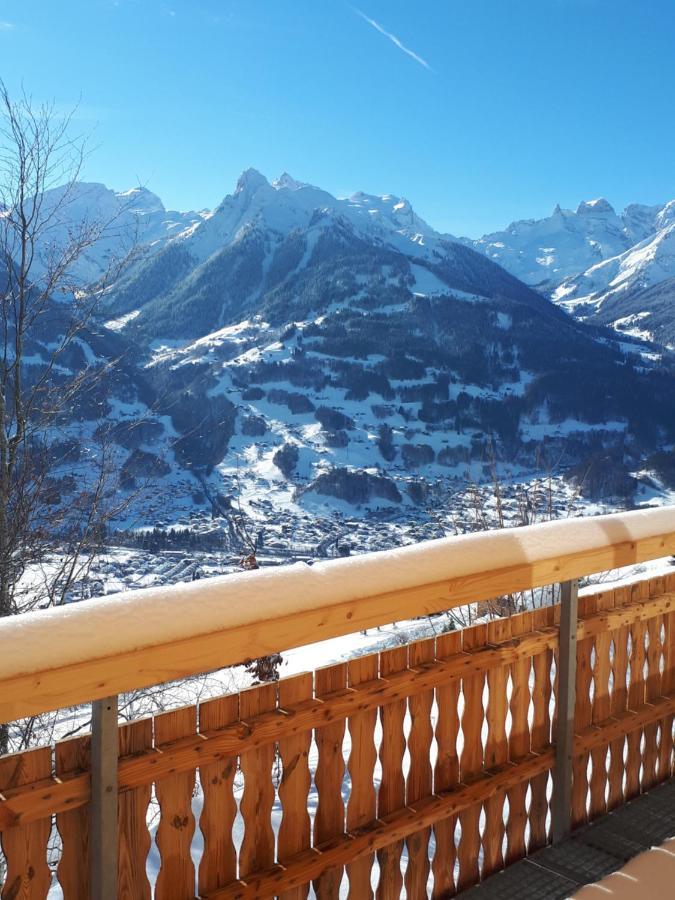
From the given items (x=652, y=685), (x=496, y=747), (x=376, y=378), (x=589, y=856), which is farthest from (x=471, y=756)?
(x=376, y=378)

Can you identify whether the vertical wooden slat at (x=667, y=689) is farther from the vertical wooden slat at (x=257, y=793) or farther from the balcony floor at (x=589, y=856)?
the vertical wooden slat at (x=257, y=793)

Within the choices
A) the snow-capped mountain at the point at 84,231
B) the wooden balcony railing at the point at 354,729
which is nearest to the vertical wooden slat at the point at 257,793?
the wooden balcony railing at the point at 354,729

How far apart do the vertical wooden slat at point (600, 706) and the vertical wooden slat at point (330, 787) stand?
1.01 metres

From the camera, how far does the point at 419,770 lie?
2004 mm

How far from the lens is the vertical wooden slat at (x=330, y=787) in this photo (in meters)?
1.77

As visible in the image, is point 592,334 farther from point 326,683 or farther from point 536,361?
point 326,683

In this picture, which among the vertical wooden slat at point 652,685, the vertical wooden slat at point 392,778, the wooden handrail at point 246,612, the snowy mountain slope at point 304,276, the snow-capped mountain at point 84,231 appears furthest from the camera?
the snowy mountain slope at point 304,276

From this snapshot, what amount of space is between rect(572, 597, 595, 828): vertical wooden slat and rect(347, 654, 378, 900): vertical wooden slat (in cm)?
83

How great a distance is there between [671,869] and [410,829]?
0.74 meters

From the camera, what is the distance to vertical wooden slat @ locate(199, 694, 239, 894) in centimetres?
155

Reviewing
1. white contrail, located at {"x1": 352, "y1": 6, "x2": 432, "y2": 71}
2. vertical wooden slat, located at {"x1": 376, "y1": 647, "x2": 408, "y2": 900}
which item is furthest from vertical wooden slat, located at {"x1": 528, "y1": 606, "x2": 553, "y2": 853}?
white contrail, located at {"x1": 352, "y1": 6, "x2": 432, "y2": 71}

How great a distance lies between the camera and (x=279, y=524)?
6588cm

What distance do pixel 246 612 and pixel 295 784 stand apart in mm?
520

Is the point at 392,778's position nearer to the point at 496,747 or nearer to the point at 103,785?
the point at 496,747
